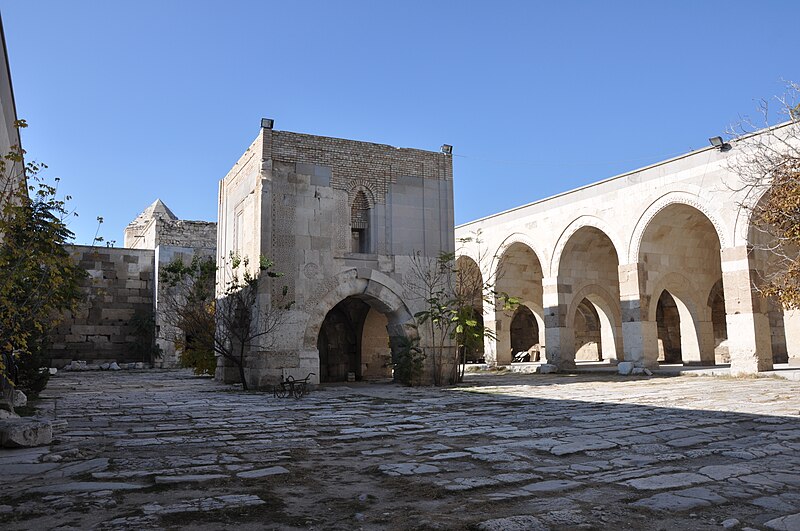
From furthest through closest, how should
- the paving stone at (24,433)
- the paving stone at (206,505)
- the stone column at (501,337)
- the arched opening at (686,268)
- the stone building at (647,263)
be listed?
the stone column at (501,337)
the arched opening at (686,268)
the stone building at (647,263)
the paving stone at (24,433)
the paving stone at (206,505)

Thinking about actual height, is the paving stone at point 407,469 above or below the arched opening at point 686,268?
below

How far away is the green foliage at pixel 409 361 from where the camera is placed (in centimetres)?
1508

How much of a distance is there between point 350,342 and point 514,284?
28.9 ft

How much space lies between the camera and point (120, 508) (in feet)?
13.1

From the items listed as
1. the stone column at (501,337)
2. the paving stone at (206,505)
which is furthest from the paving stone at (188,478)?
the stone column at (501,337)

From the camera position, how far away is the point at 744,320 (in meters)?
15.8

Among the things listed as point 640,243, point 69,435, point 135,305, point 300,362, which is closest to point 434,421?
point 69,435

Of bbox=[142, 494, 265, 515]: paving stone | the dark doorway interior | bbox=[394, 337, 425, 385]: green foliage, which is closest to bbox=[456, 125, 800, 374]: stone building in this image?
the dark doorway interior

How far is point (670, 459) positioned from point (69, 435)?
247 inches

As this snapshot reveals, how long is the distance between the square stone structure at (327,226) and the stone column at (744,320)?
7.17m

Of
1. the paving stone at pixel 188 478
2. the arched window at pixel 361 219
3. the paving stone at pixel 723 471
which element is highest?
the arched window at pixel 361 219

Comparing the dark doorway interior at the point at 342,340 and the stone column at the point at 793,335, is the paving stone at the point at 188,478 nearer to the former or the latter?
the dark doorway interior at the point at 342,340

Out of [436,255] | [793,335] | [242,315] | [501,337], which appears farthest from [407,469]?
[501,337]

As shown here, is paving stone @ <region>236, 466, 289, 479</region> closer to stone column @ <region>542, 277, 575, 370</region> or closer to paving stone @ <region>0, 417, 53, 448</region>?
paving stone @ <region>0, 417, 53, 448</region>
